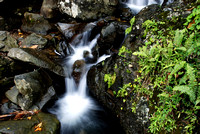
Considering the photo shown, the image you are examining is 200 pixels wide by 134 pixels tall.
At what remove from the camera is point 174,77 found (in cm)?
313

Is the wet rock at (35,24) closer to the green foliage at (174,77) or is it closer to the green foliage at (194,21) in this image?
the green foliage at (174,77)

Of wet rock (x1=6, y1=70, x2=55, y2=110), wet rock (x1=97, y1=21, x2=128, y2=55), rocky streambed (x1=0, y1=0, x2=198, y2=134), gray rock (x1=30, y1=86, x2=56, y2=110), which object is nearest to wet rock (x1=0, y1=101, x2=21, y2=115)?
rocky streambed (x1=0, y1=0, x2=198, y2=134)

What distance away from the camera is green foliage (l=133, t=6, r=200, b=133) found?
8.86ft

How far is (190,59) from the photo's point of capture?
121 inches

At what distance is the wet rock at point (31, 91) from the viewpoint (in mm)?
4887

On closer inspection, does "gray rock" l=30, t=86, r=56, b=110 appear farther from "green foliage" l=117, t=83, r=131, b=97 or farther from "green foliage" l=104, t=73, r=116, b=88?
"green foliage" l=117, t=83, r=131, b=97

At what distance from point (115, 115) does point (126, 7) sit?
7974 mm

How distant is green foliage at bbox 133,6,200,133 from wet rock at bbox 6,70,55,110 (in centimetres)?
355

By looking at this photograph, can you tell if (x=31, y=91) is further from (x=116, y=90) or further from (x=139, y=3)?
(x=139, y=3)

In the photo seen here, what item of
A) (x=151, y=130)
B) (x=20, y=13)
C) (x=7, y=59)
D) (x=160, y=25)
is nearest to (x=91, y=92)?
(x=151, y=130)

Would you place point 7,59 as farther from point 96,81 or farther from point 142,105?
point 142,105

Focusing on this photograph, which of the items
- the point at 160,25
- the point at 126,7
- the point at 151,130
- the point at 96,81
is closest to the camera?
the point at 151,130

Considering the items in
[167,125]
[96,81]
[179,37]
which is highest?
[179,37]

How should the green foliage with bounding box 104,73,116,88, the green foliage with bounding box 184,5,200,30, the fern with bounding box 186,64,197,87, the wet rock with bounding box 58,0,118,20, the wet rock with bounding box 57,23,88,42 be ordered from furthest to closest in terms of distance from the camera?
the wet rock with bounding box 58,0,118,20 < the wet rock with bounding box 57,23,88,42 < the green foliage with bounding box 104,73,116,88 < the green foliage with bounding box 184,5,200,30 < the fern with bounding box 186,64,197,87
